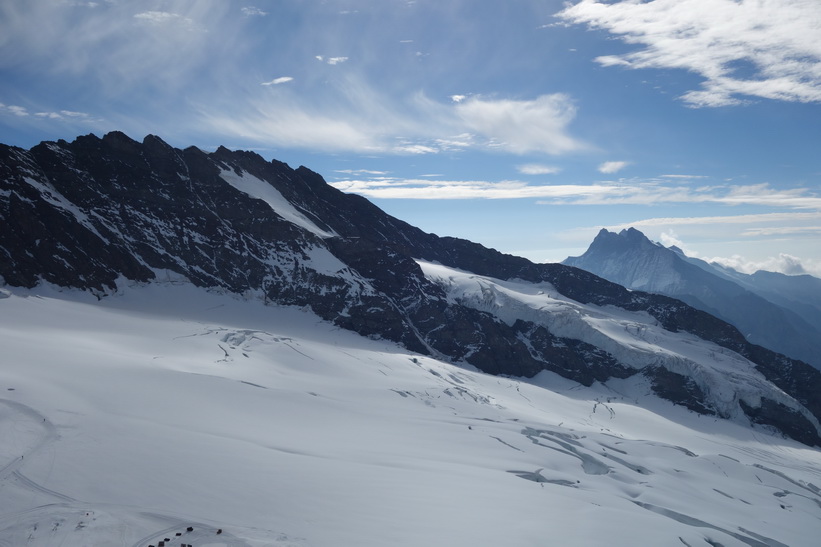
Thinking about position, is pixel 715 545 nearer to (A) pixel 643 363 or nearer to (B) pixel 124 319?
(B) pixel 124 319

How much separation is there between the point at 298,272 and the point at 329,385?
55.9 m

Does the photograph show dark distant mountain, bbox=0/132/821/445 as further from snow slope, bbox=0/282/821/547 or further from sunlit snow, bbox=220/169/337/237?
→ snow slope, bbox=0/282/821/547

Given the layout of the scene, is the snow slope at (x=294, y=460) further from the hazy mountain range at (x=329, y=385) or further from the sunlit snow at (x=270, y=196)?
the sunlit snow at (x=270, y=196)

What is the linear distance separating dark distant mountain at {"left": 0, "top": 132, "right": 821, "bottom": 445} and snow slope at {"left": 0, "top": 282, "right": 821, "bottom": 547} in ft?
55.8

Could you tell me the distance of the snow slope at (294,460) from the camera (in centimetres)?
2411

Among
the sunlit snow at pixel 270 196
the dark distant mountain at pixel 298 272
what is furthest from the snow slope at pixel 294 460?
the sunlit snow at pixel 270 196

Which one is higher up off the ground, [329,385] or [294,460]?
[294,460]

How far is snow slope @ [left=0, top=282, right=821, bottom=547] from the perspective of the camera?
24109 millimetres

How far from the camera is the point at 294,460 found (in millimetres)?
33188

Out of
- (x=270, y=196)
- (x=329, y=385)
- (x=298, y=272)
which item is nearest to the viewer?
(x=329, y=385)

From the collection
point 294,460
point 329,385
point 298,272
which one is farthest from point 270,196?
point 294,460

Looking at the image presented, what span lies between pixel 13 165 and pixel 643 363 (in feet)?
479

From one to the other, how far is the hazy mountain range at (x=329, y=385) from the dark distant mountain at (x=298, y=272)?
542mm

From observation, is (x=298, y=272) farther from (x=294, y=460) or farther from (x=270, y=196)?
(x=294, y=460)
